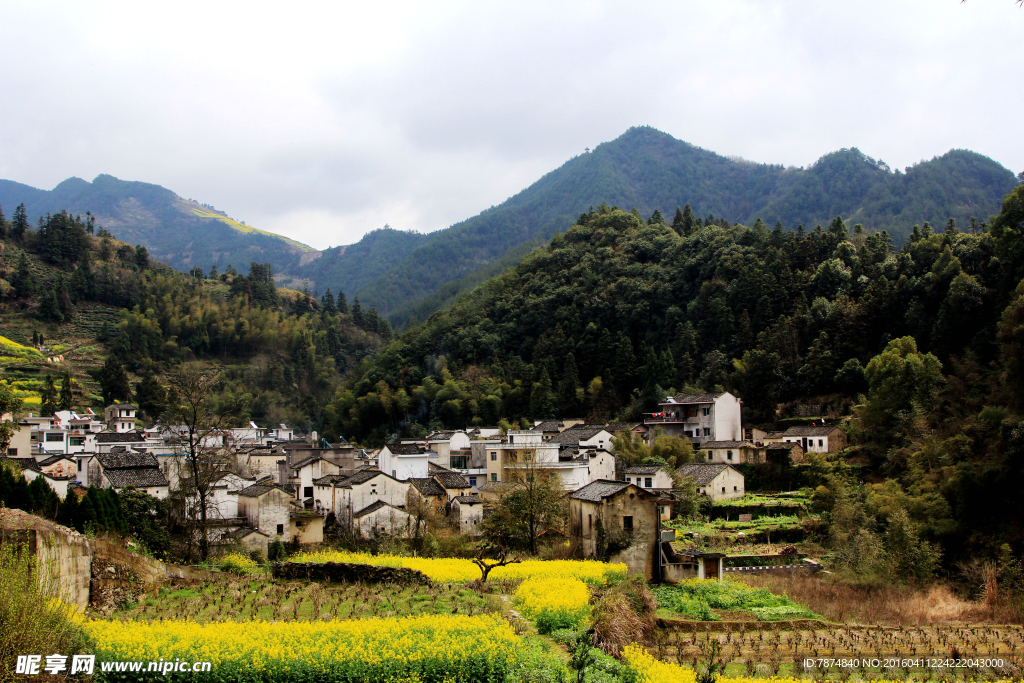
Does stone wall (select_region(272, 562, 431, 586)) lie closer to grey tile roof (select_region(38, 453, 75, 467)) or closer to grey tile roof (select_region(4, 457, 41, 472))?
grey tile roof (select_region(4, 457, 41, 472))

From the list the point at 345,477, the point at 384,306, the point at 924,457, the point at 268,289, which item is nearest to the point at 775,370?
the point at 924,457

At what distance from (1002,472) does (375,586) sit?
63.2 ft

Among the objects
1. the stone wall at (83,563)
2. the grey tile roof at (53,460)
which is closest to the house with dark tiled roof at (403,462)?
the grey tile roof at (53,460)

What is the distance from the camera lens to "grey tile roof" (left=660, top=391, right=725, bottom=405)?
4256cm

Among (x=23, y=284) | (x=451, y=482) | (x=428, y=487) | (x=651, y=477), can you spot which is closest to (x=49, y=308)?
(x=23, y=284)

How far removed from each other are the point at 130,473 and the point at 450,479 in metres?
13.3

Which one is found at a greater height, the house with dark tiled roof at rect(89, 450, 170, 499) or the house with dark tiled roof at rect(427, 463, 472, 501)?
the house with dark tiled roof at rect(89, 450, 170, 499)

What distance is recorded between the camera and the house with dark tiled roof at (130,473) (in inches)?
1068

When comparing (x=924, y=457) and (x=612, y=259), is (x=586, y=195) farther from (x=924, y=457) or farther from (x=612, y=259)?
(x=924, y=457)

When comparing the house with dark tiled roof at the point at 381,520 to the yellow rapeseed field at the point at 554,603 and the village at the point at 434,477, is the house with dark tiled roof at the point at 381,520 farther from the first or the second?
the yellow rapeseed field at the point at 554,603

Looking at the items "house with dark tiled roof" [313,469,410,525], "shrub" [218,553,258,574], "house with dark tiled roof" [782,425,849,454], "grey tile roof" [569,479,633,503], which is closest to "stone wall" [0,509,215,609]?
"shrub" [218,553,258,574]

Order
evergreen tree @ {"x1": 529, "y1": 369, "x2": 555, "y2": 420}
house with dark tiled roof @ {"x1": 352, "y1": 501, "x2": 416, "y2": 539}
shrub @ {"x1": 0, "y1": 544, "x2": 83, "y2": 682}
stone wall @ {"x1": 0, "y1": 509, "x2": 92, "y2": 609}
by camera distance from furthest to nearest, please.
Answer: evergreen tree @ {"x1": 529, "y1": 369, "x2": 555, "y2": 420} < house with dark tiled roof @ {"x1": 352, "y1": 501, "x2": 416, "y2": 539} < stone wall @ {"x1": 0, "y1": 509, "x2": 92, "y2": 609} < shrub @ {"x1": 0, "y1": 544, "x2": 83, "y2": 682}

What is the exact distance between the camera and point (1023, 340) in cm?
2462

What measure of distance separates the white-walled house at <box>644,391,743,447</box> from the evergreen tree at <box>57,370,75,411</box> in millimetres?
41718
